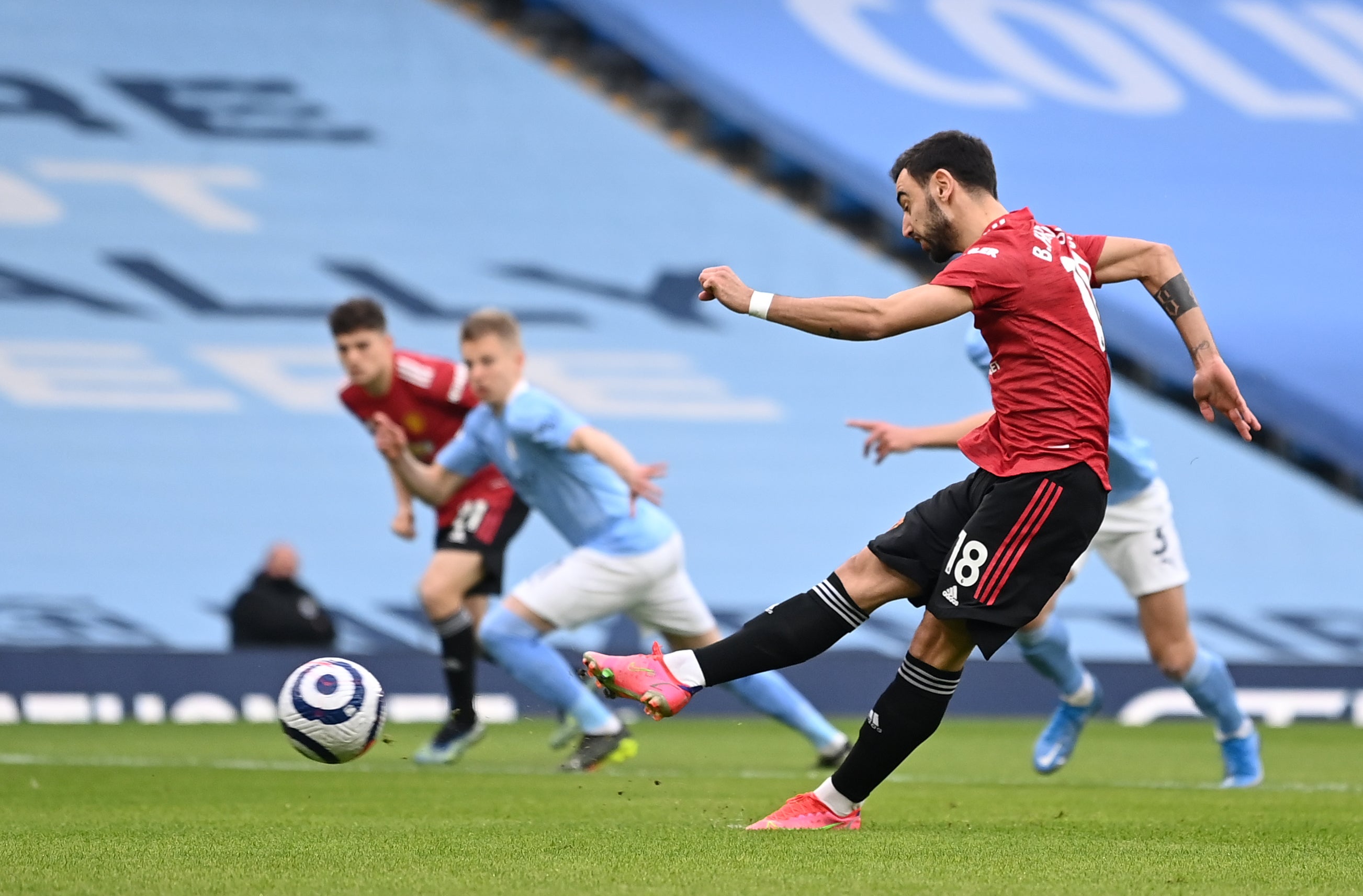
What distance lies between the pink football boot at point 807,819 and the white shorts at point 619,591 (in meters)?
2.99

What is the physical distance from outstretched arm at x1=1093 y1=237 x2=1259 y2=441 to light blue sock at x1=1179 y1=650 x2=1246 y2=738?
2.59 m

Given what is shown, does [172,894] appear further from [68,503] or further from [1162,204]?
[1162,204]

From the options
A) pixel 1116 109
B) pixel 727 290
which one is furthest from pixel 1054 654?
pixel 1116 109

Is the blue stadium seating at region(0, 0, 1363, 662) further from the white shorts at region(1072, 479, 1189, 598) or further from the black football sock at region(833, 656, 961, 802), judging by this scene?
the black football sock at region(833, 656, 961, 802)

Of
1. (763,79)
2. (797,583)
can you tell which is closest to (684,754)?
(797,583)

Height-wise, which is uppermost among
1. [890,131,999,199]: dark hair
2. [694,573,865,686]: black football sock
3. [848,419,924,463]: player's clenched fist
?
[890,131,999,199]: dark hair

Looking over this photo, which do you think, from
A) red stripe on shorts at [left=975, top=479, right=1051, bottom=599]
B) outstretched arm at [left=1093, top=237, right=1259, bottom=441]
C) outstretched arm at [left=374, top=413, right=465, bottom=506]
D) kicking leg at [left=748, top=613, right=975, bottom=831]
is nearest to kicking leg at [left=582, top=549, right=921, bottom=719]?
kicking leg at [left=748, top=613, right=975, bottom=831]

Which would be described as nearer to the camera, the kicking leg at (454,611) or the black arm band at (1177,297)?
the black arm band at (1177,297)

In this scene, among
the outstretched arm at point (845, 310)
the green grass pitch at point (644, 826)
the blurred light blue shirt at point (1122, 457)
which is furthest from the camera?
the blurred light blue shirt at point (1122, 457)

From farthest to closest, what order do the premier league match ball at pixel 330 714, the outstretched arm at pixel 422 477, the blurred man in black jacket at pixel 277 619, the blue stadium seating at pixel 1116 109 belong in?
the blue stadium seating at pixel 1116 109 < the blurred man in black jacket at pixel 277 619 < the outstretched arm at pixel 422 477 < the premier league match ball at pixel 330 714

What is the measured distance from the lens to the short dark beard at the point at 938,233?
5066 mm

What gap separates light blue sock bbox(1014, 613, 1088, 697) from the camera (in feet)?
26.4

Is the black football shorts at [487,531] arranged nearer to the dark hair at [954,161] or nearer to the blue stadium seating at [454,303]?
the dark hair at [954,161]

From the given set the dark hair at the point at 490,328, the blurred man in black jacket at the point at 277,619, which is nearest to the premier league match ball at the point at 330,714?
the dark hair at the point at 490,328
